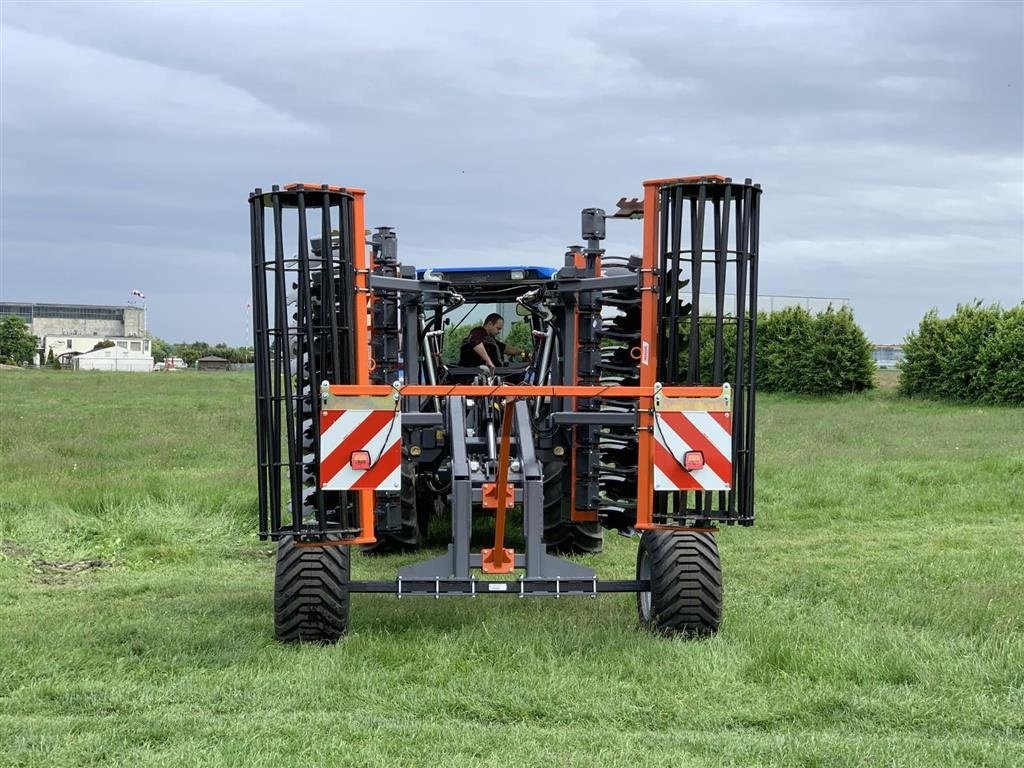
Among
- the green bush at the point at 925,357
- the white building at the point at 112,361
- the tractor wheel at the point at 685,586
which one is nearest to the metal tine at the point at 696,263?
the tractor wheel at the point at 685,586

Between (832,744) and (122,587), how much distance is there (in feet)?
16.8

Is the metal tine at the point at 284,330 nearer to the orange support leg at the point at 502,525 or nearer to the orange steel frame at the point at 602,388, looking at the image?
the orange steel frame at the point at 602,388

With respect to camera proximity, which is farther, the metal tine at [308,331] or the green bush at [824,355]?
the green bush at [824,355]

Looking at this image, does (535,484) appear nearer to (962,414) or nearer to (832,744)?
(832,744)

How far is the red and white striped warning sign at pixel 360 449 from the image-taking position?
633cm

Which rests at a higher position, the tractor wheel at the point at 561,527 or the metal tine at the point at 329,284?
the metal tine at the point at 329,284

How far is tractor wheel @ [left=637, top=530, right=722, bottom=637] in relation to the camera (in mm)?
6492

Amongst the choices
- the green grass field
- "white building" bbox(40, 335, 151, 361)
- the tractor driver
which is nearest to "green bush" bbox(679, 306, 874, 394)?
the green grass field

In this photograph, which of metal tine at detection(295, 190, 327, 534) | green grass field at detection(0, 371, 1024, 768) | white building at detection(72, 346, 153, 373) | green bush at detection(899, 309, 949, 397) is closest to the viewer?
green grass field at detection(0, 371, 1024, 768)

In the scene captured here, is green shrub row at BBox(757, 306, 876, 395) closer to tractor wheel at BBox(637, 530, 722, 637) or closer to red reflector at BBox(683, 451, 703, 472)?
tractor wheel at BBox(637, 530, 722, 637)

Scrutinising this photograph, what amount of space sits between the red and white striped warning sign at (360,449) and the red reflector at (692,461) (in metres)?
1.50

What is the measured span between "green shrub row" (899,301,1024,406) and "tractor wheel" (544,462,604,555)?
76.6 feet

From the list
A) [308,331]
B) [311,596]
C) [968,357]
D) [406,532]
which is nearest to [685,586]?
[311,596]

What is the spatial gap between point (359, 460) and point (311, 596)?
0.75 meters
